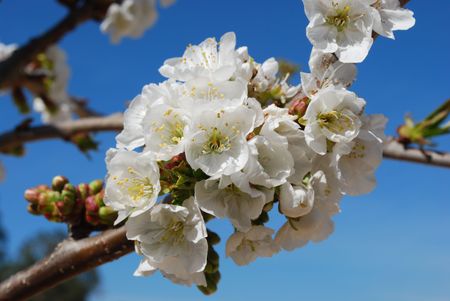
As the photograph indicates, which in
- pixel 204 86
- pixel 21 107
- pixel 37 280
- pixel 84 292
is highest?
pixel 204 86

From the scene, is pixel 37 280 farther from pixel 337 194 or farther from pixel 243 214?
pixel 337 194

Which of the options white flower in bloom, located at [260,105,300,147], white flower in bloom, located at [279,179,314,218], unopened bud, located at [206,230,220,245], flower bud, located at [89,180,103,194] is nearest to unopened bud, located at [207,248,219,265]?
unopened bud, located at [206,230,220,245]

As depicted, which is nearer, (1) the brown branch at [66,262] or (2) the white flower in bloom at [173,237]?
(2) the white flower in bloom at [173,237]

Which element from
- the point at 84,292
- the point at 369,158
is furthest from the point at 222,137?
the point at 84,292

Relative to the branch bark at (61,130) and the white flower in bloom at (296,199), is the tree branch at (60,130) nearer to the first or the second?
the branch bark at (61,130)

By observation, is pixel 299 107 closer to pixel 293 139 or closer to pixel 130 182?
pixel 293 139

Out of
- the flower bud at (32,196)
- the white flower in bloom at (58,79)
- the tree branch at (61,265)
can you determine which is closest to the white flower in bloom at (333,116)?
the tree branch at (61,265)
